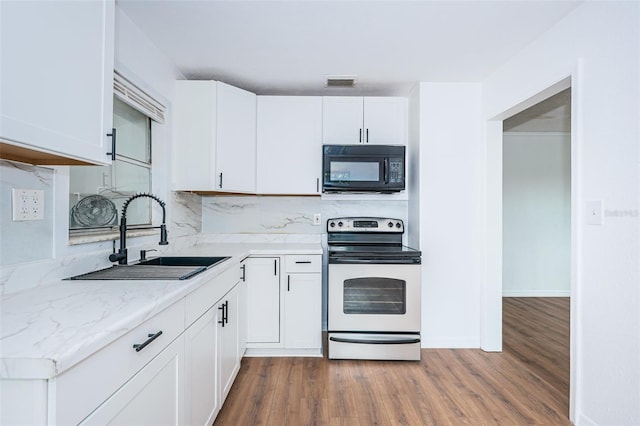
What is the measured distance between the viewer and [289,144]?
9.70 feet

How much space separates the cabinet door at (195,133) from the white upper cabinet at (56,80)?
129cm

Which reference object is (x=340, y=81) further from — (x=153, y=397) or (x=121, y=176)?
(x=153, y=397)

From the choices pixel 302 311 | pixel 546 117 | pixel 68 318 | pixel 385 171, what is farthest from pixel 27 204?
pixel 546 117

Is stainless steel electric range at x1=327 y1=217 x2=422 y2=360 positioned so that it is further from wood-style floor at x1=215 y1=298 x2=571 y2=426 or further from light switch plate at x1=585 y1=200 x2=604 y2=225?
light switch plate at x1=585 y1=200 x2=604 y2=225

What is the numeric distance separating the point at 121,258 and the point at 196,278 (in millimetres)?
580

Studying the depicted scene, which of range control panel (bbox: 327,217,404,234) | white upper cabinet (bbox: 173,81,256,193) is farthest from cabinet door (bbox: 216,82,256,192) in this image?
range control panel (bbox: 327,217,404,234)

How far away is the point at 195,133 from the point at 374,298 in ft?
6.30

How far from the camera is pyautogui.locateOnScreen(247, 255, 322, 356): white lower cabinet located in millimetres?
2617

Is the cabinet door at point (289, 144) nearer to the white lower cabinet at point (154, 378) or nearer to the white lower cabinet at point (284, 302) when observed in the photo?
the white lower cabinet at point (284, 302)

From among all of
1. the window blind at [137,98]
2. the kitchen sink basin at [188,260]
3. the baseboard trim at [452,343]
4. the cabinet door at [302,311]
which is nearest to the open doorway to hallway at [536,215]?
the baseboard trim at [452,343]

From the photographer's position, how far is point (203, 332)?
158 centimetres

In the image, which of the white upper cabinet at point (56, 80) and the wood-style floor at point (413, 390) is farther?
the wood-style floor at point (413, 390)

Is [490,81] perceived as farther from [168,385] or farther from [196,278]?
[168,385]

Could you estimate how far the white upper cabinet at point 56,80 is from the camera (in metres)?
0.89
